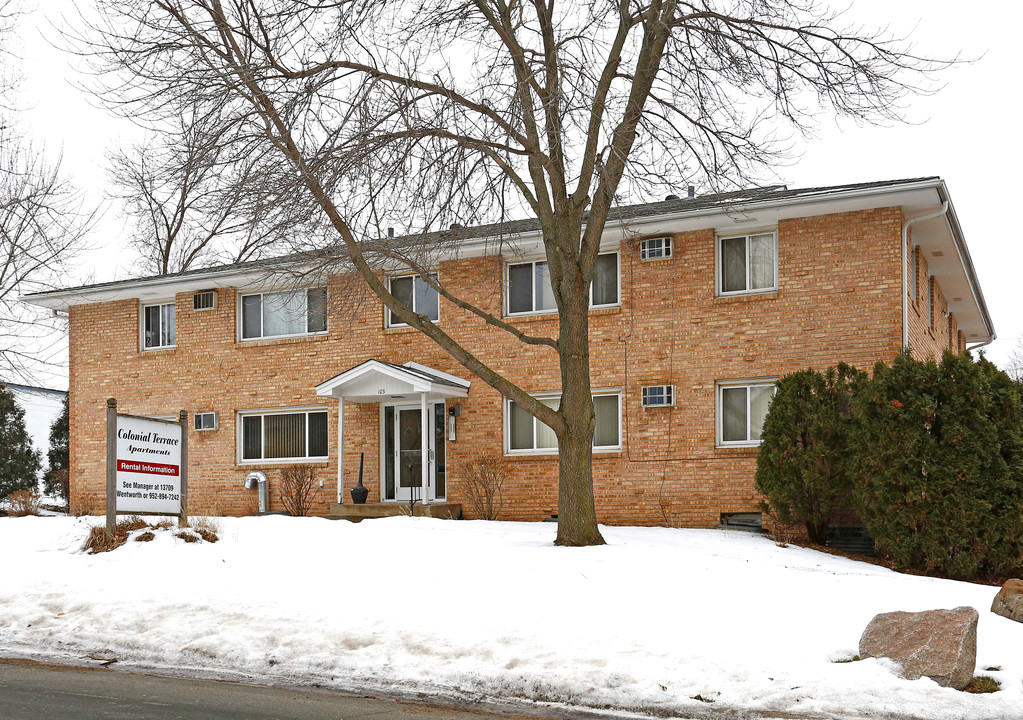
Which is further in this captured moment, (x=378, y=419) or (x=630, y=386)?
(x=378, y=419)

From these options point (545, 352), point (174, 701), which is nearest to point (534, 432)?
point (545, 352)

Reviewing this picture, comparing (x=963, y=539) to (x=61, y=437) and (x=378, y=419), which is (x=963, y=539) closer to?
(x=378, y=419)

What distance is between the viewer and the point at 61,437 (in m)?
30.7

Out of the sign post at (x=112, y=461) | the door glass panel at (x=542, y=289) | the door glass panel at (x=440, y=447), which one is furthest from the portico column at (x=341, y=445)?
the sign post at (x=112, y=461)

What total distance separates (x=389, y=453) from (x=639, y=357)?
5.56m

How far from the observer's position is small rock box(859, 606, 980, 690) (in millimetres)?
6855

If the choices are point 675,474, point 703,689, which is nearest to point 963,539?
point 675,474

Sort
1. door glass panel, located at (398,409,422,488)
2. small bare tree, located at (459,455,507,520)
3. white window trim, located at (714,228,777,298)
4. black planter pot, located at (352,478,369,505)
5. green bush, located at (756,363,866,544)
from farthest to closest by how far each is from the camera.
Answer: door glass panel, located at (398,409,422,488) → black planter pot, located at (352,478,369,505) → small bare tree, located at (459,455,507,520) → white window trim, located at (714,228,777,298) → green bush, located at (756,363,866,544)

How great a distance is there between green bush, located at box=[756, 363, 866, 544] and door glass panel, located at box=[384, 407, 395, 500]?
803 centimetres

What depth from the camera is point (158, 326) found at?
23.3 meters

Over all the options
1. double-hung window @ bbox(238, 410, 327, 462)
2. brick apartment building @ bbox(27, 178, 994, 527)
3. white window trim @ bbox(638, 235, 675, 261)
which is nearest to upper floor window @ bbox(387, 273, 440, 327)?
brick apartment building @ bbox(27, 178, 994, 527)

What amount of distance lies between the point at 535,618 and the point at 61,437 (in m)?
26.0

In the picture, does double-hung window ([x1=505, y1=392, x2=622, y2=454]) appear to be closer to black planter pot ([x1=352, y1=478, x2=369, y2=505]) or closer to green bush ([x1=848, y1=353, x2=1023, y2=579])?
black planter pot ([x1=352, y1=478, x2=369, y2=505])

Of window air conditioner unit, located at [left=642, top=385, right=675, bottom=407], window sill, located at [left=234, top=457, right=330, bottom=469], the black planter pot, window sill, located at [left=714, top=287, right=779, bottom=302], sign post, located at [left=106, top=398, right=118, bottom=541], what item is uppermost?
window sill, located at [left=714, top=287, right=779, bottom=302]
